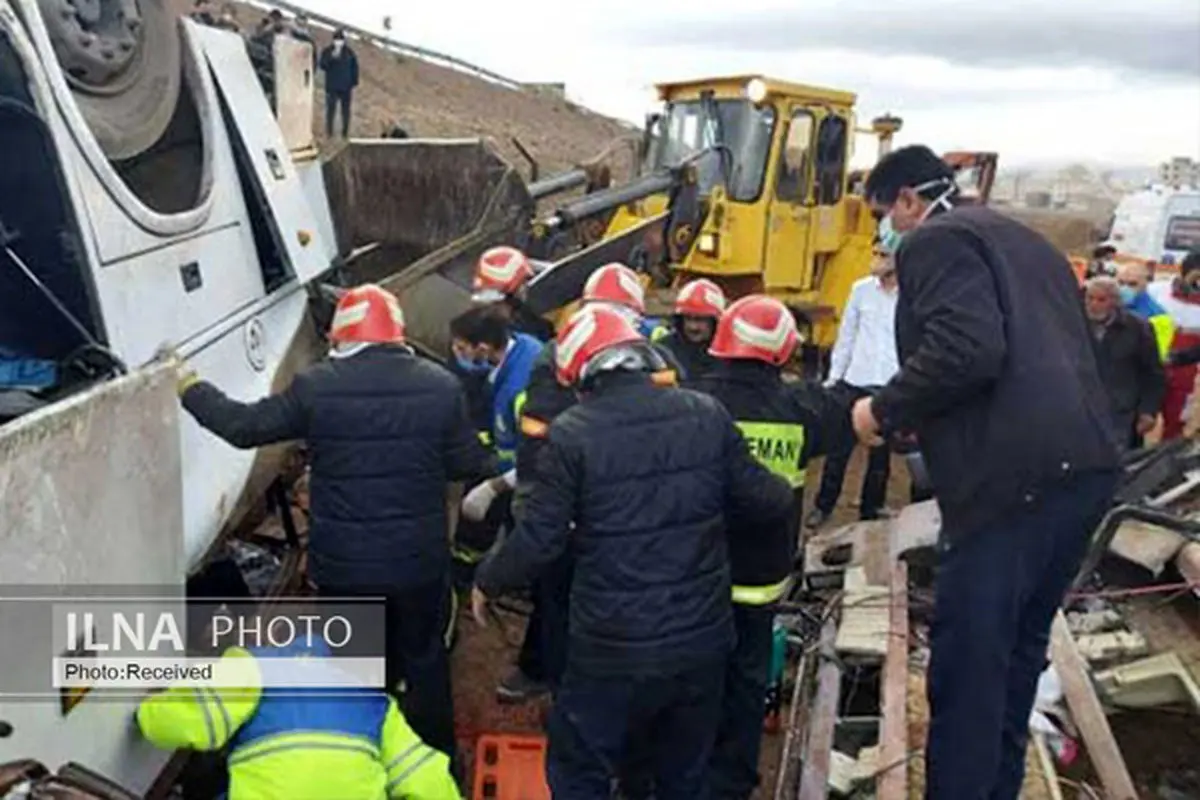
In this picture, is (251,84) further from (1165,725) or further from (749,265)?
(749,265)

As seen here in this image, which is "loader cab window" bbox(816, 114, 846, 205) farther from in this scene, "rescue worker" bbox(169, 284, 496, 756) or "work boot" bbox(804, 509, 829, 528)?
"rescue worker" bbox(169, 284, 496, 756)

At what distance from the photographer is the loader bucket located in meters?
6.14

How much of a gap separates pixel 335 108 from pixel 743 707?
14.8 m

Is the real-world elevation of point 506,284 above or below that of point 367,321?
below

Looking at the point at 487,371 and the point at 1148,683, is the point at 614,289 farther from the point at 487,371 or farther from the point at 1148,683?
the point at 1148,683

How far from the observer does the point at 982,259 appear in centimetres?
262

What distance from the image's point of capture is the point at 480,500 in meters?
4.08

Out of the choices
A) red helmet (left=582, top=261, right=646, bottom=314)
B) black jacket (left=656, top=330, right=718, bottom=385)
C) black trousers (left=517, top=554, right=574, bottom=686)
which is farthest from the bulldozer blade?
black trousers (left=517, top=554, right=574, bottom=686)

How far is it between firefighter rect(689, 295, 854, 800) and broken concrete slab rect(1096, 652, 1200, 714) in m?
1.27

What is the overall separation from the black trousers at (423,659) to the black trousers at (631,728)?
0.72m

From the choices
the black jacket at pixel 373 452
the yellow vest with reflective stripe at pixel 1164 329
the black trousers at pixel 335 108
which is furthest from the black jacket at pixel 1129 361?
the black trousers at pixel 335 108

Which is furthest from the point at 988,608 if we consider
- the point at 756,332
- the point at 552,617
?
the point at 552,617

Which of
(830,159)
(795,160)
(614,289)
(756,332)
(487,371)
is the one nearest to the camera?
(756,332)

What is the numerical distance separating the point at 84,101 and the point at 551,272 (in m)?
3.26
